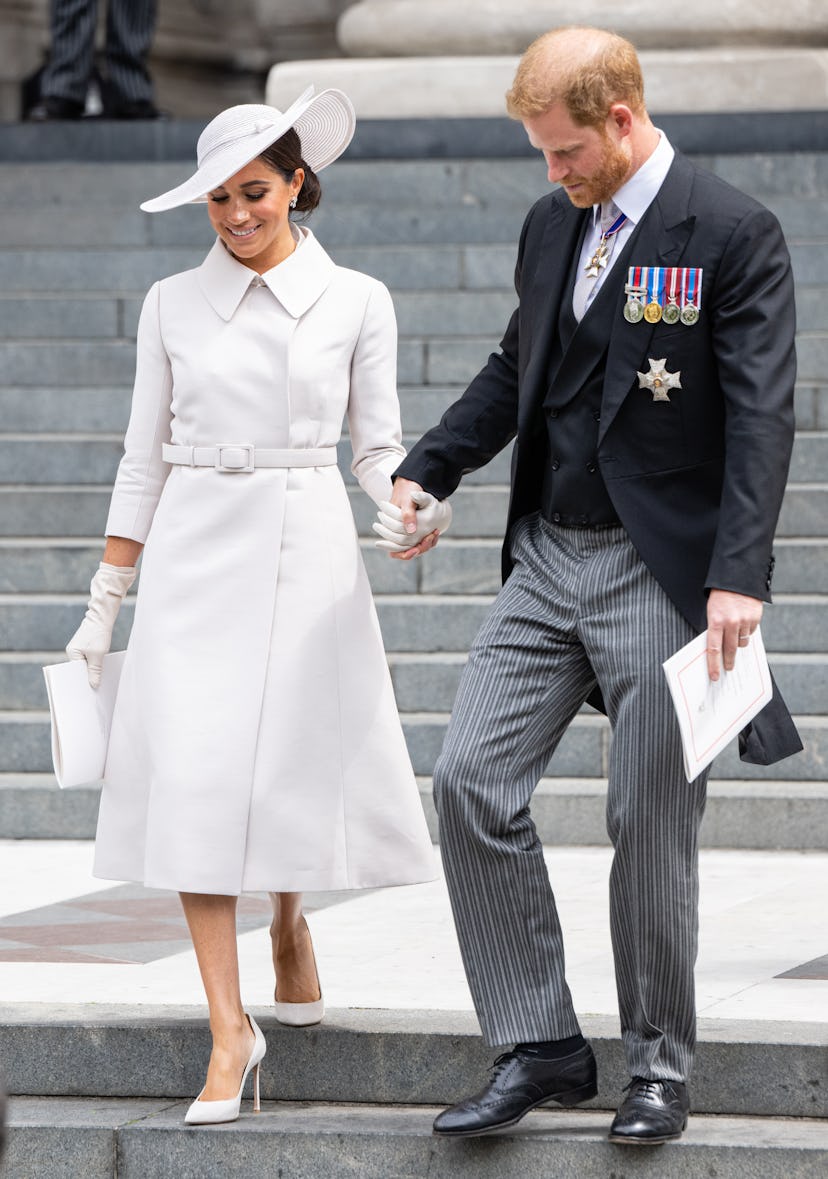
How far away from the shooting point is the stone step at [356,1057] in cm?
408

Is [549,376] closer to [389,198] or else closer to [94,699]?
[94,699]

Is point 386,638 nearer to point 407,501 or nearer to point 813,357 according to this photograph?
point 813,357

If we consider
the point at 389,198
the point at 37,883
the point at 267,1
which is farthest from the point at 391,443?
the point at 267,1

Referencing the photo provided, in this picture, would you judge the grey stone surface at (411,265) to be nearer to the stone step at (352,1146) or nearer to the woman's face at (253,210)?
the woman's face at (253,210)

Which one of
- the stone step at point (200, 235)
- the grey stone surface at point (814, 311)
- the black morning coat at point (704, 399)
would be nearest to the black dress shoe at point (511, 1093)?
the black morning coat at point (704, 399)

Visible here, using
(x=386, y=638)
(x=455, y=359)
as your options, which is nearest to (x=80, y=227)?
(x=455, y=359)

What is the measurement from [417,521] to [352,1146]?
116cm

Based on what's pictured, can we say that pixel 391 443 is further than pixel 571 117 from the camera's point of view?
Yes

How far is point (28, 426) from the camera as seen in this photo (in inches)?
344

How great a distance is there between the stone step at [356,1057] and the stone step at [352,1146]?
0.13 ft

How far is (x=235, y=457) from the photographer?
4141 millimetres

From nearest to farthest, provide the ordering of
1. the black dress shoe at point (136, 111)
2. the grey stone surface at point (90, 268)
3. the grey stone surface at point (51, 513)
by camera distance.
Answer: the grey stone surface at point (51, 513) → the grey stone surface at point (90, 268) → the black dress shoe at point (136, 111)

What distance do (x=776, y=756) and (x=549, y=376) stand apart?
2.53 ft

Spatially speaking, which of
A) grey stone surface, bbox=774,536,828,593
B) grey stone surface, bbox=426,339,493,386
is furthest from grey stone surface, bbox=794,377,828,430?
grey stone surface, bbox=426,339,493,386
